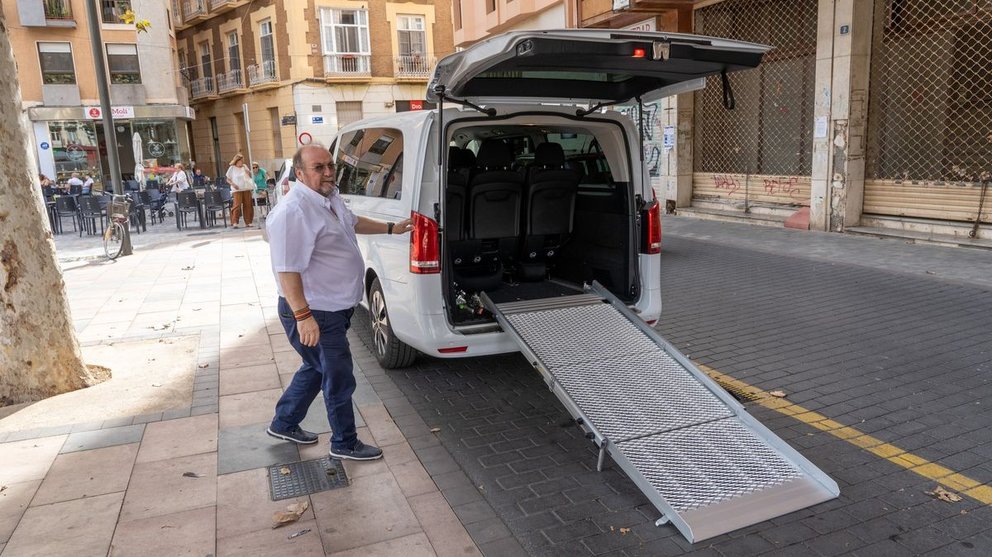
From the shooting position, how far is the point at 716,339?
631 cm

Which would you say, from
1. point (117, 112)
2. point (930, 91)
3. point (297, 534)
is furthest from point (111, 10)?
point (297, 534)

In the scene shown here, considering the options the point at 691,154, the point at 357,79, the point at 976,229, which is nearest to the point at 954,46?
the point at 976,229

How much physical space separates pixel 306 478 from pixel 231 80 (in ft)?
117

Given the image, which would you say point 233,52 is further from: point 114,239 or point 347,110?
point 114,239

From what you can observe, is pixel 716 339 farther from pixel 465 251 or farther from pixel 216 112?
pixel 216 112

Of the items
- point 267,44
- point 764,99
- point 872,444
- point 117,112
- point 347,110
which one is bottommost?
point 872,444

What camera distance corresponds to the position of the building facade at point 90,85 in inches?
1162

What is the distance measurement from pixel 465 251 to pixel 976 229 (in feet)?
28.2

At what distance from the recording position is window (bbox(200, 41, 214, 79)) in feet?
123

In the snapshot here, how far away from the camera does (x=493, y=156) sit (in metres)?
5.65

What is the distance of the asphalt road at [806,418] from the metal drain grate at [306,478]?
0.68 metres

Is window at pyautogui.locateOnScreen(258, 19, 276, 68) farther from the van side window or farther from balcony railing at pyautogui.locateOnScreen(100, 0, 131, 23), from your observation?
the van side window

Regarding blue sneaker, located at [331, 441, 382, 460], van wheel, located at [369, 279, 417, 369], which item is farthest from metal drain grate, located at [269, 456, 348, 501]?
van wheel, located at [369, 279, 417, 369]

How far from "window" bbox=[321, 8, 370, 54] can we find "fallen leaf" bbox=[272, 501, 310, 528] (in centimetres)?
3136
